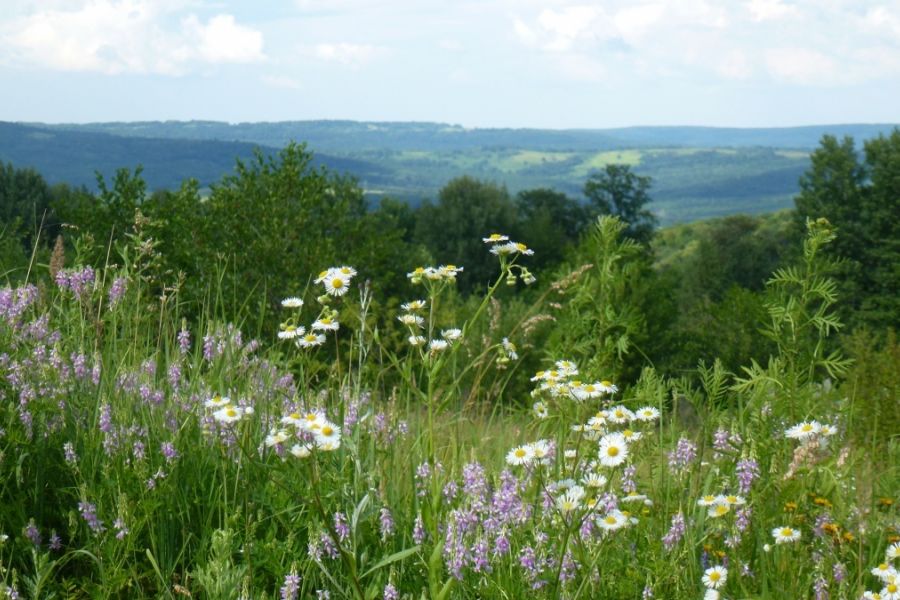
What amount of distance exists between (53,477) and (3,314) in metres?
0.92

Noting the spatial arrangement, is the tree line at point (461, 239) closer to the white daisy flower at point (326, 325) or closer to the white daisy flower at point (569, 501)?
the white daisy flower at point (326, 325)

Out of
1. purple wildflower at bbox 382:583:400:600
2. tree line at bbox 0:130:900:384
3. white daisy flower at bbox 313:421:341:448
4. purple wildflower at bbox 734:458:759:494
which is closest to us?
white daisy flower at bbox 313:421:341:448

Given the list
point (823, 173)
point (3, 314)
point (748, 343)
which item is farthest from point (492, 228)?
point (3, 314)

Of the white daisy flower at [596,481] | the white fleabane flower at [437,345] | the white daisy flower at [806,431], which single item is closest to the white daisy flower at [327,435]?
the white fleabane flower at [437,345]

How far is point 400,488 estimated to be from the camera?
3705mm

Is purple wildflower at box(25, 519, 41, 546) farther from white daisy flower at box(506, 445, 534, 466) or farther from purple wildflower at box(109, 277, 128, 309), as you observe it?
white daisy flower at box(506, 445, 534, 466)

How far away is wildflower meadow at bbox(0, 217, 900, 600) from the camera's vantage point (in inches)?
109

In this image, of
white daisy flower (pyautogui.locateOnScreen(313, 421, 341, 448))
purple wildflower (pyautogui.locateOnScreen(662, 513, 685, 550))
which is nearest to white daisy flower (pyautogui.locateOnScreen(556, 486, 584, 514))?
purple wildflower (pyautogui.locateOnScreen(662, 513, 685, 550))

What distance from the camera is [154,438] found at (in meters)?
3.62

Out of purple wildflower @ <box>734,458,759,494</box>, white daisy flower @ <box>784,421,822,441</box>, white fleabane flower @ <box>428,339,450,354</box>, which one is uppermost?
white fleabane flower @ <box>428,339,450,354</box>

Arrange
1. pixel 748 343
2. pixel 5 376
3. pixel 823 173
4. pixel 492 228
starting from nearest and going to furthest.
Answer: pixel 5 376, pixel 748 343, pixel 823 173, pixel 492 228

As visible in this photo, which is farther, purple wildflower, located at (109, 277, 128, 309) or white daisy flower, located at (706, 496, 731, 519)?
purple wildflower, located at (109, 277, 128, 309)

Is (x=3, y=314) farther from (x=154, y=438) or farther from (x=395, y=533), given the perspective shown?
(x=395, y=533)

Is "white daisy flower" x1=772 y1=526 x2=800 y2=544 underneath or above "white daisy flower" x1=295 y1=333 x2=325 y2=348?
underneath
